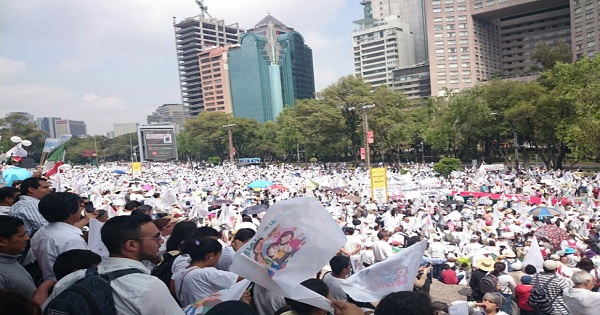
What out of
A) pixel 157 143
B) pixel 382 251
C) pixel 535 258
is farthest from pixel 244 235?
pixel 157 143

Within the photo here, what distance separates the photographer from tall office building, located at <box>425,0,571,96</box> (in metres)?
79.9

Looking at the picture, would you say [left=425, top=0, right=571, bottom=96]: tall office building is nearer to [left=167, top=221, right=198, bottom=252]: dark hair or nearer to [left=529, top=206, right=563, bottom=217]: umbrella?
[left=529, top=206, right=563, bottom=217]: umbrella

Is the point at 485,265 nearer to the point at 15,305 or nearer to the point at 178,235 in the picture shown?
the point at 178,235

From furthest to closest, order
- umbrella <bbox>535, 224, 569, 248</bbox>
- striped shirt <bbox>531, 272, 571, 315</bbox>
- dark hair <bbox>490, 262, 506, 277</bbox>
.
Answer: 1. umbrella <bbox>535, 224, 569, 248</bbox>
2. dark hair <bbox>490, 262, 506, 277</bbox>
3. striped shirt <bbox>531, 272, 571, 315</bbox>

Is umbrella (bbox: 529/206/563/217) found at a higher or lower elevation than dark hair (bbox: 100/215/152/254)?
lower

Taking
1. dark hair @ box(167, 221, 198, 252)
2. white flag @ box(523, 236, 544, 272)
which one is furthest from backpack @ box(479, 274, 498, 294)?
dark hair @ box(167, 221, 198, 252)

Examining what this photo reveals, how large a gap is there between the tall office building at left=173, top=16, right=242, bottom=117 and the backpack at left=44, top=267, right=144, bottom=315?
125 m

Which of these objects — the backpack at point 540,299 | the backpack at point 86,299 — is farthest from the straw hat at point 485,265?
the backpack at point 86,299

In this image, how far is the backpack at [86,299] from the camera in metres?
1.83

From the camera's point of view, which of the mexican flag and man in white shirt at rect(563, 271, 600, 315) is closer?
man in white shirt at rect(563, 271, 600, 315)

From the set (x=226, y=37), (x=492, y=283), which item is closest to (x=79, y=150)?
(x=226, y=37)

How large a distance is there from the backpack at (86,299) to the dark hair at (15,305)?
5.8 inches

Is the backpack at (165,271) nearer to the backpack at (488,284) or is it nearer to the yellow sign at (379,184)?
the backpack at (488,284)

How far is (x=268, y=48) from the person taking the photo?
4252 inches
